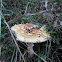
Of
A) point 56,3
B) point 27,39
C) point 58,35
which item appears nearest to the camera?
point 27,39

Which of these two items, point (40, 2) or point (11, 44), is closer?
point (11, 44)

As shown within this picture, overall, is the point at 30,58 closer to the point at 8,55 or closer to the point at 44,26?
the point at 8,55

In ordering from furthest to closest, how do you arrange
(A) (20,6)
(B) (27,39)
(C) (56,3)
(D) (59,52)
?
1. (A) (20,6)
2. (C) (56,3)
3. (D) (59,52)
4. (B) (27,39)

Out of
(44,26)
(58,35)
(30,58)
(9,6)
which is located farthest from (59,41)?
(9,6)

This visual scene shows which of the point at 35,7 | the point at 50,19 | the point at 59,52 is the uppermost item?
the point at 35,7

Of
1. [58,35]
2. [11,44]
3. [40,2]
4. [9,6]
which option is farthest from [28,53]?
[40,2]

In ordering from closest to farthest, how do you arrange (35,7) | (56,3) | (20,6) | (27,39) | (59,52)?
1. (27,39)
2. (59,52)
3. (56,3)
4. (35,7)
5. (20,6)

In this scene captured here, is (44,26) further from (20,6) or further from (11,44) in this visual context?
(20,6)

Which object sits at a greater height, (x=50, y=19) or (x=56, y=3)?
(x=56, y=3)

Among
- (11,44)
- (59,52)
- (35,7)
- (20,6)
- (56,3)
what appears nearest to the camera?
(59,52)
